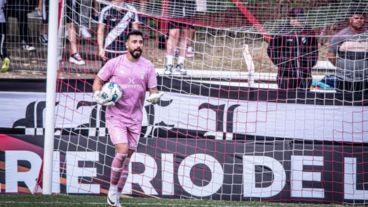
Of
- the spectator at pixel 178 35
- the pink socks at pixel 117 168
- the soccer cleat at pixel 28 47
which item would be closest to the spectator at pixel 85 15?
the spectator at pixel 178 35

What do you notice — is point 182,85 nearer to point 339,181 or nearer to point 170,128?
point 170,128

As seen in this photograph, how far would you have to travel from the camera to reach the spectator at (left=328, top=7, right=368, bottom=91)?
12250mm

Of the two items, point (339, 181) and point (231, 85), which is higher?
point (231, 85)

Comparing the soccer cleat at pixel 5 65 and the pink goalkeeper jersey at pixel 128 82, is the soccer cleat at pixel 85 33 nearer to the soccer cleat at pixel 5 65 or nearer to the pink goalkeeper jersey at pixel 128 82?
the soccer cleat at pixel 5 65

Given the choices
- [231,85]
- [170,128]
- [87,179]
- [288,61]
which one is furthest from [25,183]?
[288,61]

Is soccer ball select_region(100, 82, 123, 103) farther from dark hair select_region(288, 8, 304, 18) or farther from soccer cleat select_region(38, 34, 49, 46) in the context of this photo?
soccer cleat select_region(38, 34, 49, 46)

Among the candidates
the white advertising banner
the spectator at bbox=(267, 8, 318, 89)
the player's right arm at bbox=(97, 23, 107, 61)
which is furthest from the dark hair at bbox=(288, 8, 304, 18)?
the player's right arm at bbox=(97, 23, 107, 61)

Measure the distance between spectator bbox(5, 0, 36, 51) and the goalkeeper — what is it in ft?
13.5

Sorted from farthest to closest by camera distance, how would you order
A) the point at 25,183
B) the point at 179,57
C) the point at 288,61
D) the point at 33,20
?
the point at 33,20
the point at 179,57
the point at 288,61
the point at 25,183

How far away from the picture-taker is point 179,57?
13320mm

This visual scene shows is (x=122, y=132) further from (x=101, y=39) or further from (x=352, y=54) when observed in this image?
(x=352, y=54)

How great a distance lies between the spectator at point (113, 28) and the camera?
12.6 meters

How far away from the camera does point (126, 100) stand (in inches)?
406

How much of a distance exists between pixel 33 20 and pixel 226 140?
4.00 metres
